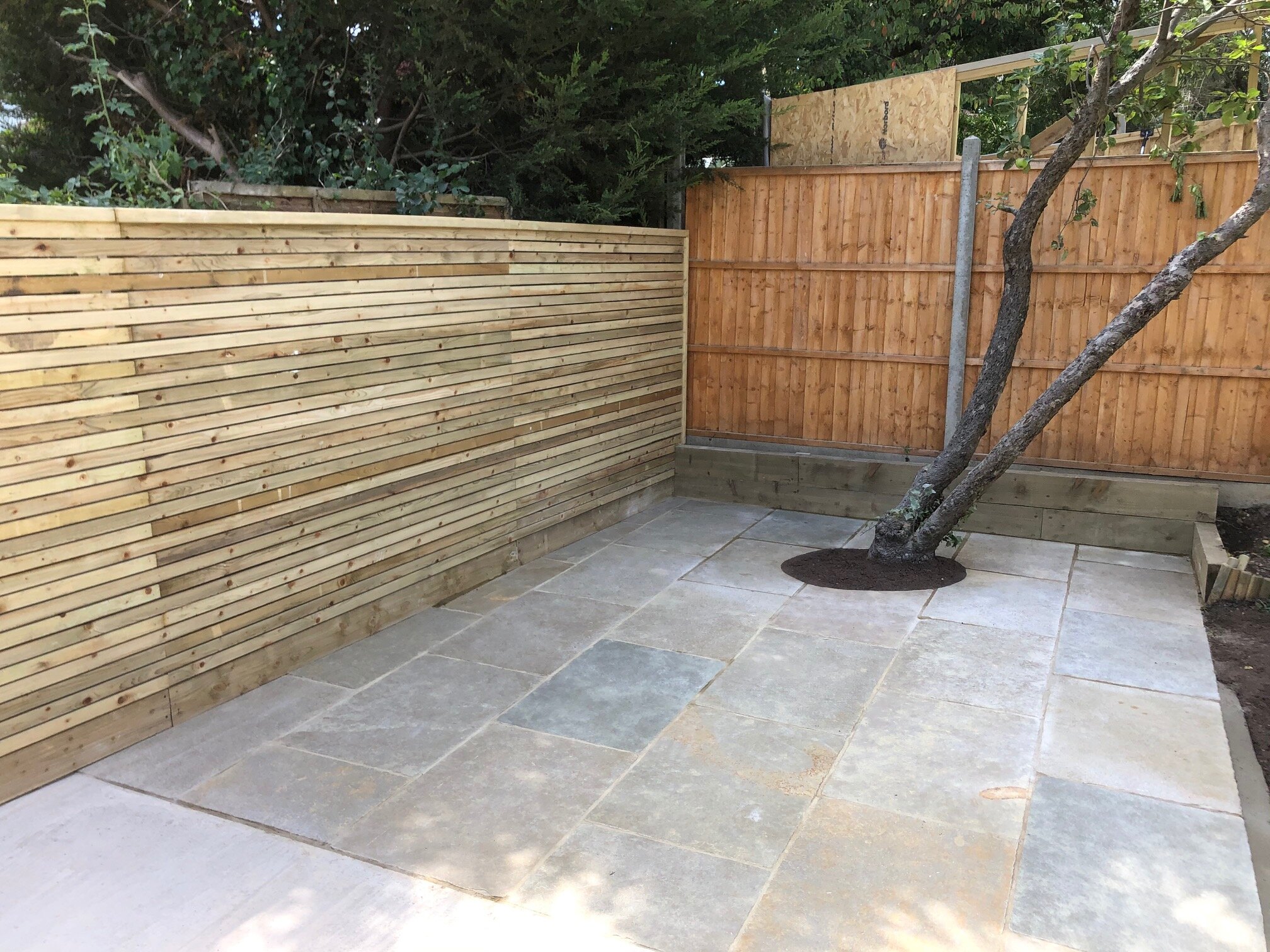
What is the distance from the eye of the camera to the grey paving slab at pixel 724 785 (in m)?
3.04

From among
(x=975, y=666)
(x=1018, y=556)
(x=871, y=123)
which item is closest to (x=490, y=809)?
(x=975, y=666)

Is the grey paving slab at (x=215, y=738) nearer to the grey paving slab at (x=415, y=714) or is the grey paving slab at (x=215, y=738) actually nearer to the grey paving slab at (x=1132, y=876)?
the grey paving slab at (x=415, y=714)

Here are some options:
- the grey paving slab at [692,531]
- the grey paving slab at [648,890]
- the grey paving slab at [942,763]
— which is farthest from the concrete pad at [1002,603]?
the grey paving slab at [648,890]

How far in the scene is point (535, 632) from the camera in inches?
188

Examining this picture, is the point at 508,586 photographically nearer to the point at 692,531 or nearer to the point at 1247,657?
the point at 692,531

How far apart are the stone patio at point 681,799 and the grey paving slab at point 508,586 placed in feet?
0.34

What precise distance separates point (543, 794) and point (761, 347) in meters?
4.85

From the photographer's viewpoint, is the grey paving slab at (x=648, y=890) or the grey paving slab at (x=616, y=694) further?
the grey paving slab at (x=616, y=694)

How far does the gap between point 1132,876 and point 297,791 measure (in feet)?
8.58

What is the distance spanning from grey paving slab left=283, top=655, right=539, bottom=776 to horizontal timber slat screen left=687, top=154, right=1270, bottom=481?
155 inches

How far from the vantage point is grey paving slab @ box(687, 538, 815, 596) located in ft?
18.1

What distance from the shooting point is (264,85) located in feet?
20.6

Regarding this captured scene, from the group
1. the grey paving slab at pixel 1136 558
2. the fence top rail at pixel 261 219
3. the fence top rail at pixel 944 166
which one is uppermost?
the fence top rail at pixel 944 166

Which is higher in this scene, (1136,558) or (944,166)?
(944,166)
